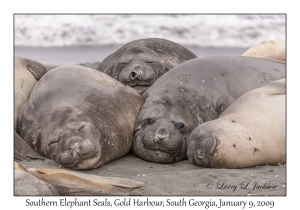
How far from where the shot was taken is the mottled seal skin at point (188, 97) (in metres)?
5.72

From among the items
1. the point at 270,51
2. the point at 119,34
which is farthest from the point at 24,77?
the point at 119,34

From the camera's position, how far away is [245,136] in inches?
218

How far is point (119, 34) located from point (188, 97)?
6.26 metres

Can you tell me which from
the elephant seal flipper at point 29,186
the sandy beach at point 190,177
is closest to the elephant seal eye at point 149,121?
the sandy beach at point 190,177

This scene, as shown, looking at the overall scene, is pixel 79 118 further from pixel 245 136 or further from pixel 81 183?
pixel 245 136

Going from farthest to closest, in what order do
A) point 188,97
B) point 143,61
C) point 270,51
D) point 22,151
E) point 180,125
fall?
point 270,51 < point 143,61 < point 188,97 < point 180,125 < point 22,151

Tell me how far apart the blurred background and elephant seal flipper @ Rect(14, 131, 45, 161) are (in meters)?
5.45

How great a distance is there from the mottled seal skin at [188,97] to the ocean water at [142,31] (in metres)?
4.36

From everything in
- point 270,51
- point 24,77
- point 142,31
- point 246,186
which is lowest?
point 246,186

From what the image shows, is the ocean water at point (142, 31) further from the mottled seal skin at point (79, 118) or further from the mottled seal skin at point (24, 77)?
the mottled seal skin at point (79, 118)
